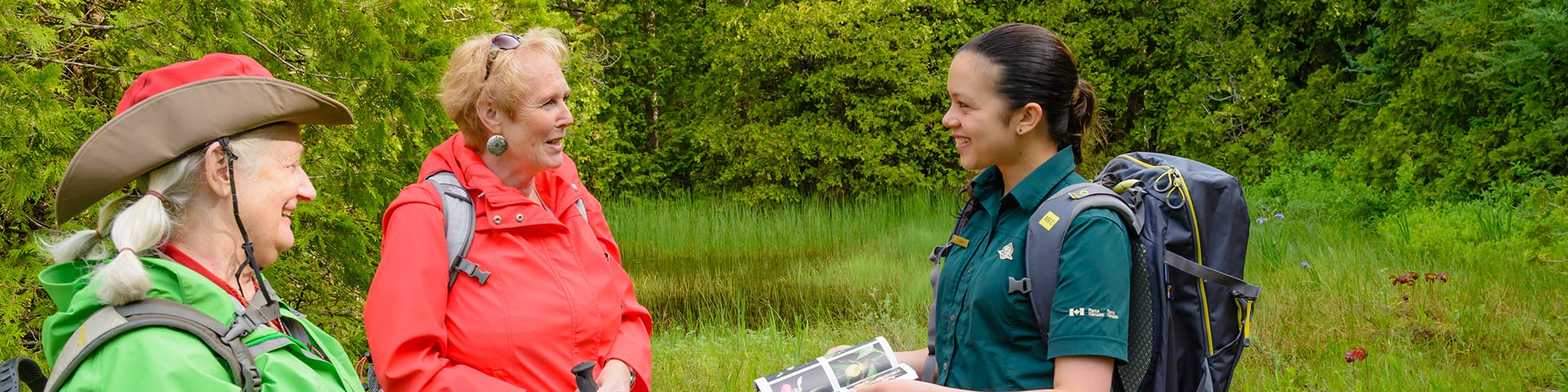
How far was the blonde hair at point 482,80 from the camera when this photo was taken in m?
2.64

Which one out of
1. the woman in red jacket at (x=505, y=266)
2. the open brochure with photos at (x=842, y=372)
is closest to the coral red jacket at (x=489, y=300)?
the woman in red jacket at (x=505, y=266)

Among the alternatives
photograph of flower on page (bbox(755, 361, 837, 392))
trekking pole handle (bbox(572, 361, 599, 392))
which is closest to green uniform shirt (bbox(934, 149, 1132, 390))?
photograph of flower on page (bbox(755, 361, 837, 392))

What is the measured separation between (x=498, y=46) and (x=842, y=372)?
1178 millimetres

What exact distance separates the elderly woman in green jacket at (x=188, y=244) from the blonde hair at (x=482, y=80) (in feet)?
2.13

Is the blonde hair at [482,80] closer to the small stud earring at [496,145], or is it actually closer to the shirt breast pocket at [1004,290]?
the small stud earring at [496,145]

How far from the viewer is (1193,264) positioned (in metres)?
2.04

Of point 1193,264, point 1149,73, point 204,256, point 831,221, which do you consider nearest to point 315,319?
point 204,256

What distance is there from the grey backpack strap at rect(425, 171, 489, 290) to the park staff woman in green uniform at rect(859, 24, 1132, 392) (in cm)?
99

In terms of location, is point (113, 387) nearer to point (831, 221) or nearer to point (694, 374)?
point (694, 374)

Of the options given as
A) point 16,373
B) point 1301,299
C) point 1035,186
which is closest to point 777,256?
point 1301,299

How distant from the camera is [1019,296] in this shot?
6.49ft

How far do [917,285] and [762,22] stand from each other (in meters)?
6.09

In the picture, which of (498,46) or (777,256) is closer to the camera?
(498,46)

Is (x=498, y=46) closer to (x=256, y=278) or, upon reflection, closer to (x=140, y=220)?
(x=256, y=278)
